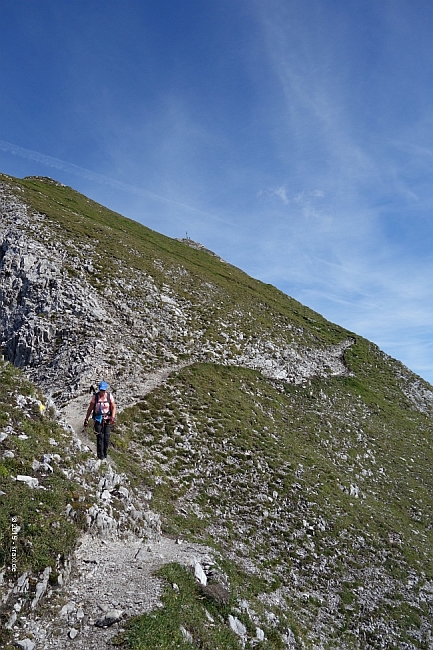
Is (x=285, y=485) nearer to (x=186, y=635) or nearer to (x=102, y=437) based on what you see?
(x=102, y=437)

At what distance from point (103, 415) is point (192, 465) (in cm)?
1059

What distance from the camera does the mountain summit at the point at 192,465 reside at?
10.7 meters

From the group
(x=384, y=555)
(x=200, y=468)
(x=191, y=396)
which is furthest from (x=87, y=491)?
(x=384, y=555)

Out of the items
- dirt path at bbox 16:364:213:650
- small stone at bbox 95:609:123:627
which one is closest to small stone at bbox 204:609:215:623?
dirt path at bbox 16:364:213:650

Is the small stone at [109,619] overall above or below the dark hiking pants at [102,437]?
below

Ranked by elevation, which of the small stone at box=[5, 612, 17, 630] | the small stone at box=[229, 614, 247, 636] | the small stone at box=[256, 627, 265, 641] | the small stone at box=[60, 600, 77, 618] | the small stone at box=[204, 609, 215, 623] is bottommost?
the small stone at box=[256, 627, 265, 641]

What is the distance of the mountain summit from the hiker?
141cm

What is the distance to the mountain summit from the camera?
35.0 ft

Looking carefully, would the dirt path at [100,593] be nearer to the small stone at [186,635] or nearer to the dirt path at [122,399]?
the small stone at [186,635]

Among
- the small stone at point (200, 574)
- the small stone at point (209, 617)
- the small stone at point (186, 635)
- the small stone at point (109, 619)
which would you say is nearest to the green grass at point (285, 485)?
the small stone at point (200, 574)

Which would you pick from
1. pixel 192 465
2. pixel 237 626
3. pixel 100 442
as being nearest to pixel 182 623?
pixel 237 626

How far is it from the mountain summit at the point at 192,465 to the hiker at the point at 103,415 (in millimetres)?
1406

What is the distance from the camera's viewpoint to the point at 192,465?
81.6ft

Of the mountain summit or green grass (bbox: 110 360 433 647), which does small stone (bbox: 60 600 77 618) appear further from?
green grass (bbox: 110 360 433 647)
